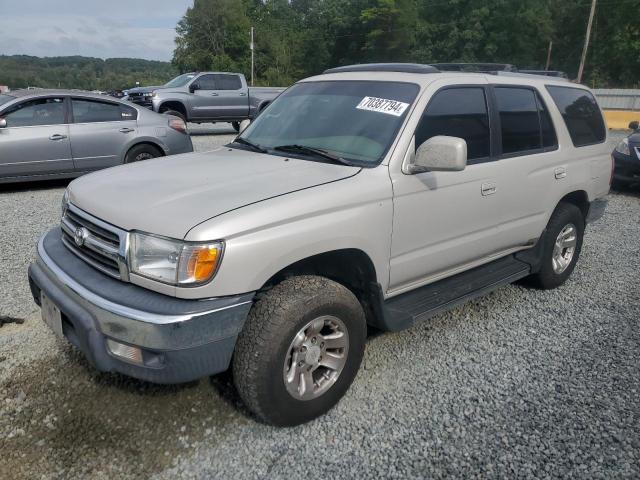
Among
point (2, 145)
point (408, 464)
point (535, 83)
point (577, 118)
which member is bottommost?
point (408, 464)

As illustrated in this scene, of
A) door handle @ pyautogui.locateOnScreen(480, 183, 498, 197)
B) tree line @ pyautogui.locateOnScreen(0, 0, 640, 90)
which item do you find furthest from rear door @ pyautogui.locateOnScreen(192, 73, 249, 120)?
tree line @ pyautogui.locateOnScreen(0, 0, 640, 90)

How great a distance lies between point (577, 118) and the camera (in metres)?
4.66

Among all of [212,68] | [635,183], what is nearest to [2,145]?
[635,183]

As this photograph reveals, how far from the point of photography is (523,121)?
4082mm

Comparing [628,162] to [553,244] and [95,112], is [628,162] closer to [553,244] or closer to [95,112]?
[553,244]

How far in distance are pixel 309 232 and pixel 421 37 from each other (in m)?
→ 65.0

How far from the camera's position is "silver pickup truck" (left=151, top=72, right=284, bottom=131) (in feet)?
51.5

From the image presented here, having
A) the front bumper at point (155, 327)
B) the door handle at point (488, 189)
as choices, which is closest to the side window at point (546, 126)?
the door handle at point (488, 189)

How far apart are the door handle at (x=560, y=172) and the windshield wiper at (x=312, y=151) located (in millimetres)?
2102

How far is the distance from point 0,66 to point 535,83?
37.9m

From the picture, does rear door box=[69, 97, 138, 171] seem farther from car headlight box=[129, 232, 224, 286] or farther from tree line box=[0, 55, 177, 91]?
tree line box=[0, 55, 177, 91]

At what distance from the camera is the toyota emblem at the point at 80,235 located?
9.21 feet

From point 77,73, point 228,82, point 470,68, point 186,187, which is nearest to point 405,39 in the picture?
point 77,73

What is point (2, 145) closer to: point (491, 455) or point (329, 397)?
point (329, 397)
